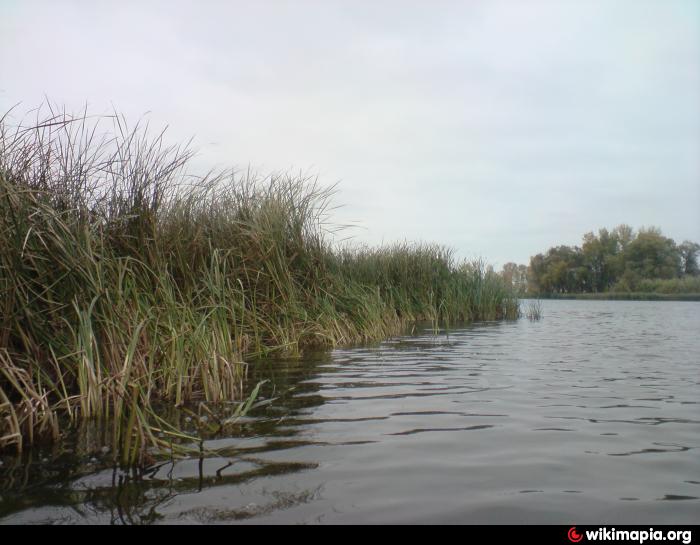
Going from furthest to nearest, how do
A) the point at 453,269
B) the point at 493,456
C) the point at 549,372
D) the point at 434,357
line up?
the point at 453,269 → the point at 434,357 → the point at 549,372 → the point at 493,456

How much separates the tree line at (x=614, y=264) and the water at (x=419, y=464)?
4710 cm

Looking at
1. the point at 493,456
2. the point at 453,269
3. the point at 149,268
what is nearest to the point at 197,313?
the point at 149,268

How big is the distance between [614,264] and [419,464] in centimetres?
6149

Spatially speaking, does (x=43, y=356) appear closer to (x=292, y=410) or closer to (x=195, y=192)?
(x=292, y=410)

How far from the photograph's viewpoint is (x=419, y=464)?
9.96 ft

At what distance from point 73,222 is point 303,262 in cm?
460

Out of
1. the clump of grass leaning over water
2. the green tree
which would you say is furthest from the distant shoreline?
the clump of grass leaning over water

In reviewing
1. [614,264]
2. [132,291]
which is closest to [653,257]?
[614,264]

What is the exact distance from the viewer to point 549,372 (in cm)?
631

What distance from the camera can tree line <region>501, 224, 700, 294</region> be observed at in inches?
2103

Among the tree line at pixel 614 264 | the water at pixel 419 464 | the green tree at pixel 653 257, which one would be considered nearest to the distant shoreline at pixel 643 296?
the tree line at pixel 614 264
